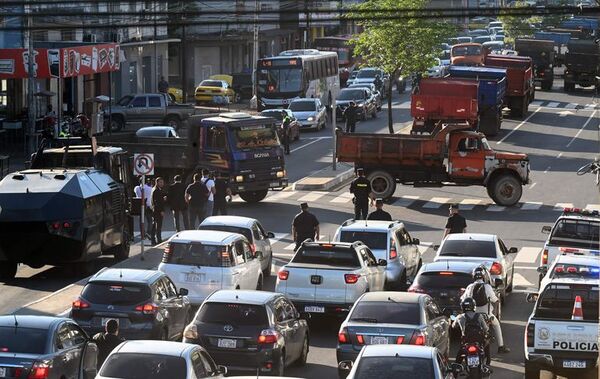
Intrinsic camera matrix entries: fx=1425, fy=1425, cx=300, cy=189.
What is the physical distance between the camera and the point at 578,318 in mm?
19625

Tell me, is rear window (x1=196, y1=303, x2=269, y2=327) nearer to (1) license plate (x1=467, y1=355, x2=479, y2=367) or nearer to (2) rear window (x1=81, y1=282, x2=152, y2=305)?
(2) rear window (x1=81, y1=282, x2=152, y2=305)

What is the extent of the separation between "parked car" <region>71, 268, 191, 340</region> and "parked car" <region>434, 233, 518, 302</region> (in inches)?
284

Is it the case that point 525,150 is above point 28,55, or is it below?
below

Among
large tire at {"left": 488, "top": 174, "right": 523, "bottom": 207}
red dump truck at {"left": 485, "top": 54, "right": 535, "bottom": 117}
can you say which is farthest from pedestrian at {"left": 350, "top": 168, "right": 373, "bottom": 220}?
red dump truck at {"left": 485, "top": 54, "right": 535, "bottom": 117}

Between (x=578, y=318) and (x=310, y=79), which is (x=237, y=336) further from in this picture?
(x=310, y=79)

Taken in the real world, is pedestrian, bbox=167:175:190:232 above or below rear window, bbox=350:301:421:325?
below

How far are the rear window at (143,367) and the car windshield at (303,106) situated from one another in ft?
160

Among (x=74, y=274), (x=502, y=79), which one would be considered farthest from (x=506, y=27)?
(x=74, y=274)

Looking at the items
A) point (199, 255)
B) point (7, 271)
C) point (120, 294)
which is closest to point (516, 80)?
point (7, 271)

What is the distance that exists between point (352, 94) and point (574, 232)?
134ft

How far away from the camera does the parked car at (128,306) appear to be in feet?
69.0

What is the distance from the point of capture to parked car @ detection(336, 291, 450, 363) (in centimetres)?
1992

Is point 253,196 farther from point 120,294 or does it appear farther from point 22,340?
point 22,340

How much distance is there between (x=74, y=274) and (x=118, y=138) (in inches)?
508
